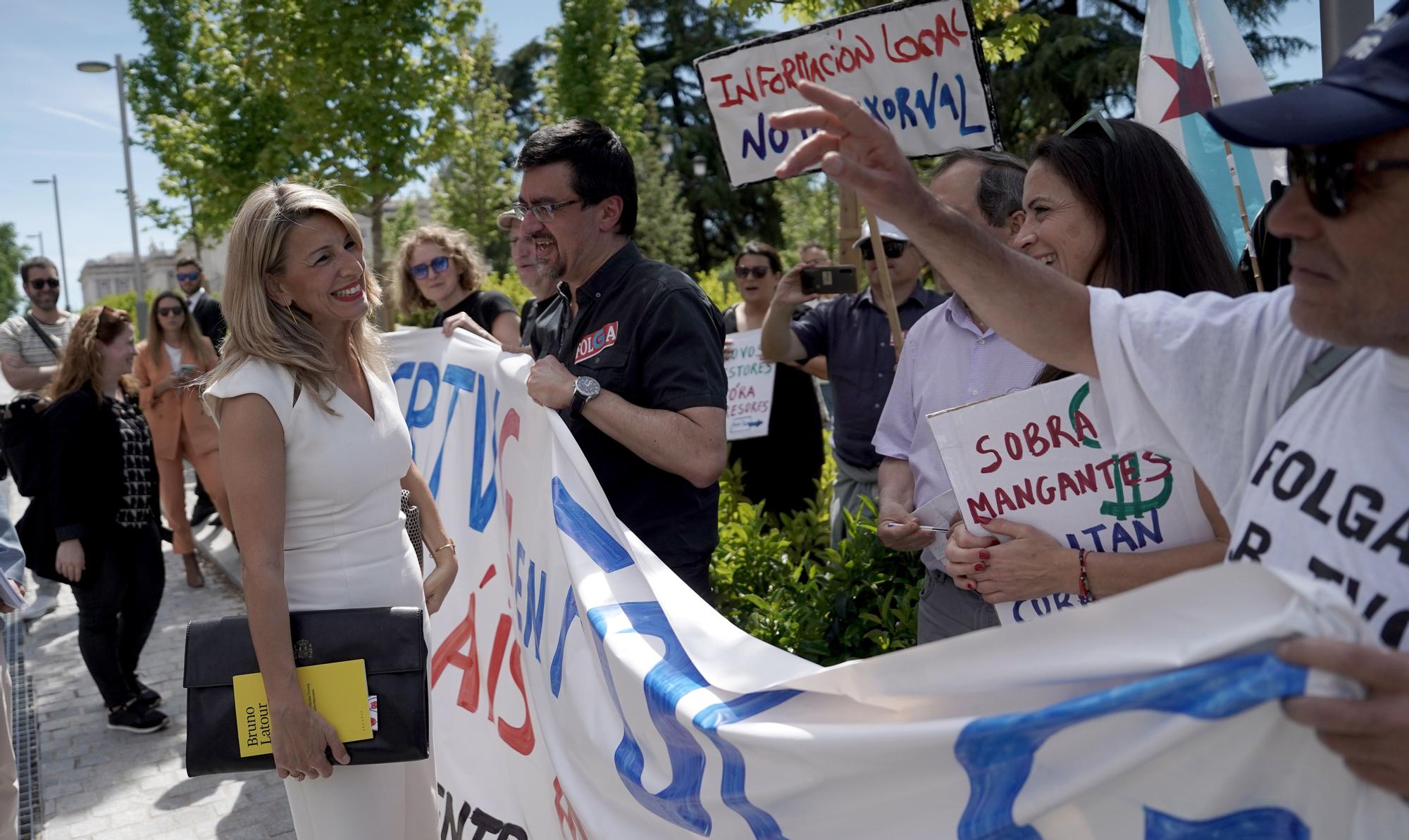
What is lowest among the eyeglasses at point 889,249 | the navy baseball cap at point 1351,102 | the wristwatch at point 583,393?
the wristwatch at point 583,393

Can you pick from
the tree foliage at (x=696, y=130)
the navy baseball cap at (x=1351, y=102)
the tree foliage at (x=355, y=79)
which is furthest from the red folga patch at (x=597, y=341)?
the tree foliage at (x=696, y=130)

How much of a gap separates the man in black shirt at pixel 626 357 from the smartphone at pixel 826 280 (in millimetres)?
1752

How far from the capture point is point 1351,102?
111 cm

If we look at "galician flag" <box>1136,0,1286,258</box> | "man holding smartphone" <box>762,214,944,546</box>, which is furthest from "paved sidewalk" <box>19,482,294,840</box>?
"galician flag" <box>1136,0,1286,258</box>

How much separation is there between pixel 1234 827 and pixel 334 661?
1.87 metres

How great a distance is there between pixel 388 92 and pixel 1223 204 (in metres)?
8.57

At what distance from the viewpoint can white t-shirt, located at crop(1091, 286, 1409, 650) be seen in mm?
1112

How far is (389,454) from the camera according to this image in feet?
8.41

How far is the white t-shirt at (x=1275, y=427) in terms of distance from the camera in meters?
1.11

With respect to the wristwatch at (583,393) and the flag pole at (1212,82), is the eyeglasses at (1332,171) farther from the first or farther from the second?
the flag pole at (1212,82)

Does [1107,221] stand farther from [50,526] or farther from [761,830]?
[50,526]

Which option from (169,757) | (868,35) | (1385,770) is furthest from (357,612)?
(169,757)

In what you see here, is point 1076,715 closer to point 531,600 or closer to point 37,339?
point 531,600

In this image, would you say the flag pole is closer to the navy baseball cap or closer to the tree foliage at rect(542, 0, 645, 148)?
the navy baseball cap
